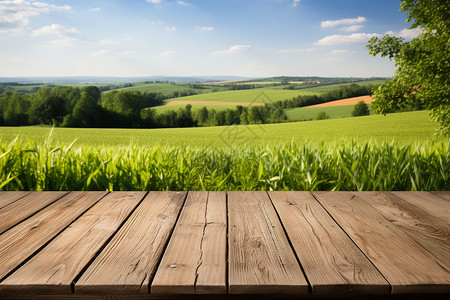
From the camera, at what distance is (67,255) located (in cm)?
114

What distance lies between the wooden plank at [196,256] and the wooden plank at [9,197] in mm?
1095

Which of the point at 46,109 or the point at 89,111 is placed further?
the point at 89,111

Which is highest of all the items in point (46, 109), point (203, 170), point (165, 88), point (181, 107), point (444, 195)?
point (165, 88)

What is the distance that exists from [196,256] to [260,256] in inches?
9.4

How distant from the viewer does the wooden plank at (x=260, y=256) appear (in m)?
0.95

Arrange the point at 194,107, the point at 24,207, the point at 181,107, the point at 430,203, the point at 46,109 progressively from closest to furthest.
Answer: the point at 24,207
the point at 430,203
the point at 194,107
the point at 181,107
the point at 46,109

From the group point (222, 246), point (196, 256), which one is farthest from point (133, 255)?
point (222, 246)

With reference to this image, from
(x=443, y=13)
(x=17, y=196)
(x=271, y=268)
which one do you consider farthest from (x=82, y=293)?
(x=443, y=13)

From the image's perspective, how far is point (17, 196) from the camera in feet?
6.46

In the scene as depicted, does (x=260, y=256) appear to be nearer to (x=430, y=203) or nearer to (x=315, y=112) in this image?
(x=430, y=203)

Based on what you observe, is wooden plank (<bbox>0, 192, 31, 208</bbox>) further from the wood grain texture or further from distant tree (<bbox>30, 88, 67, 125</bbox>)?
distant tree (<bbox>30, 88, 67, 125</bbox>)

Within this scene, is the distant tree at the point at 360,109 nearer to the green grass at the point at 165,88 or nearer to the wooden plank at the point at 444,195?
the green grass at the point at 165,88

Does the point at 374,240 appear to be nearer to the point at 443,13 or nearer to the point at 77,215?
the point at 77,215

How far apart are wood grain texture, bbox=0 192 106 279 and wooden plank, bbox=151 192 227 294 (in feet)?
1.75
